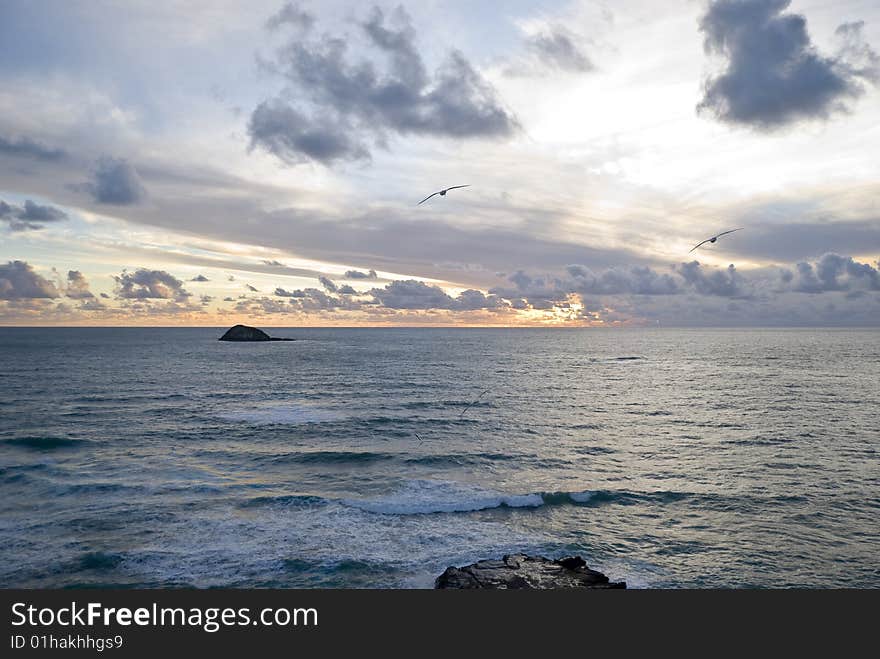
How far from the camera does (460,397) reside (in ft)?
230

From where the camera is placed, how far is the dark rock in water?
61.6 feet

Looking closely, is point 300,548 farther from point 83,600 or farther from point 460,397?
point 460,397

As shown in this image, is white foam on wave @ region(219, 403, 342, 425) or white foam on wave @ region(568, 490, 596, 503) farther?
white foam on wave @ region(219, 403, 342, 425)

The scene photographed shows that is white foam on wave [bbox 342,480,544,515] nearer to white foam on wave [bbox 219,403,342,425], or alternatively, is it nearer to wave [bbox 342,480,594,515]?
wave [bbox 342,480,594,515]

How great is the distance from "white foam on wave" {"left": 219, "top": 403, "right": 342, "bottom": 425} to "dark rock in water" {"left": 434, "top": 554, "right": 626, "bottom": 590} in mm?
36300

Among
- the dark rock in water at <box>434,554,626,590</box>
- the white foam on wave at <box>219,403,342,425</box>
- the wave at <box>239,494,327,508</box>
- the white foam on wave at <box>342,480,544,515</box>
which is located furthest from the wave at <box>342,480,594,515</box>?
the white foam on wave at <box>219,403,342,425</box>

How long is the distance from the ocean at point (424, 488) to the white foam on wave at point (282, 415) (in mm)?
559

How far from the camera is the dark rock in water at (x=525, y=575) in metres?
18.8

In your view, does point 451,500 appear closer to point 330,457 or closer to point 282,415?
point 330,457

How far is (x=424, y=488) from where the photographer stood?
32688 millimetres

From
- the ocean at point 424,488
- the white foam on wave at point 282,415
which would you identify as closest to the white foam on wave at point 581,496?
the ocean at point 424,488

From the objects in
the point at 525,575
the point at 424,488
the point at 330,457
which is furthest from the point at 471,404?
the point at 525,575

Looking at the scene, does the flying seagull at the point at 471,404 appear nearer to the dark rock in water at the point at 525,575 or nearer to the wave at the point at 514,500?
the wave at the point at 514,500

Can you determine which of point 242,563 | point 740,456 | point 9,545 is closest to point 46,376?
point 9,545
